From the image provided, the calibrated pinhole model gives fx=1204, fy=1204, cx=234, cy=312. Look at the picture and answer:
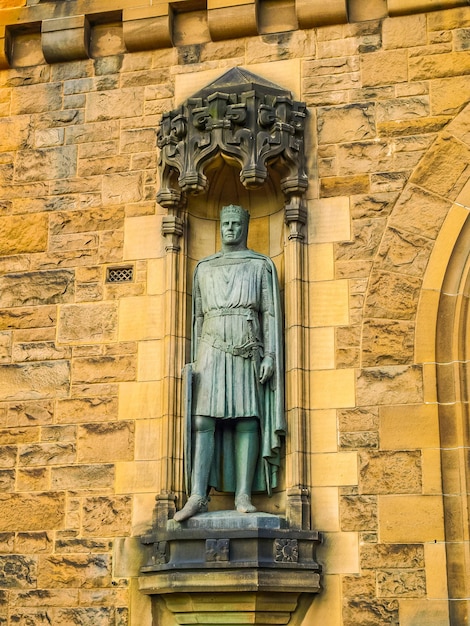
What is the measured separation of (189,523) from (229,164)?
9.07 feet

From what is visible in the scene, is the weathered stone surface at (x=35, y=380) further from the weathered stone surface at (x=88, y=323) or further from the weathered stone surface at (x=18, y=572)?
the weathered stone surface at (x=18, y=572)

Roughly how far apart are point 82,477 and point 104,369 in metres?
0.85

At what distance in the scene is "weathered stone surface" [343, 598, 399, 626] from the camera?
27.0ft

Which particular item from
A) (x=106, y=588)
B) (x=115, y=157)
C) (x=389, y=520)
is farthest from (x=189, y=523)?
(x=115, y=157)

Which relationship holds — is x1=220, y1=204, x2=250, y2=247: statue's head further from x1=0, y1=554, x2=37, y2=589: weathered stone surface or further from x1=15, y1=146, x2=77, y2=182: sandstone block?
x1=0, y1=554, x2=37, y2=589: weathered stone surface

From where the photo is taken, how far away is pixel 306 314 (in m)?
9.03

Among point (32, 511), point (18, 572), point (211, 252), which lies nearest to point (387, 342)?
point (211, 252)

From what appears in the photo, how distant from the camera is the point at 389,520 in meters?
8.40

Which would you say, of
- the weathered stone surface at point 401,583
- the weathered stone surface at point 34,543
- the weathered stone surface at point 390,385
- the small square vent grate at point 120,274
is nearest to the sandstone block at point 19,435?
the weathered stone surface at point 34,543

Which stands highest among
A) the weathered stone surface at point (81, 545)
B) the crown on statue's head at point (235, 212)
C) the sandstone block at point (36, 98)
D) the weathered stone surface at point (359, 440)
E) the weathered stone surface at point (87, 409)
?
the sandstone block at point (36, 98)

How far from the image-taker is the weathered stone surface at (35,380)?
9.36 meters

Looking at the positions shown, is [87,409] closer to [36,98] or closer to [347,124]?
[36,98]

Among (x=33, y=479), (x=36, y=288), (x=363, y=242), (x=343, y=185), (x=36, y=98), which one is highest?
(x=36, y=98)

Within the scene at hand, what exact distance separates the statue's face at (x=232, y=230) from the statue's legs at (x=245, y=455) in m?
1.39
